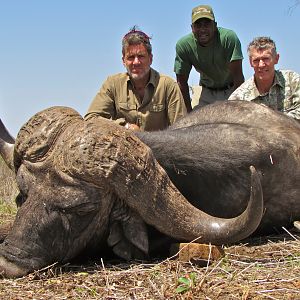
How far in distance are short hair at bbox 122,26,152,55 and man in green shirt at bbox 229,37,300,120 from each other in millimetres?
1163

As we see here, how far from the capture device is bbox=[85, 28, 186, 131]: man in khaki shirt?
764 centimetres

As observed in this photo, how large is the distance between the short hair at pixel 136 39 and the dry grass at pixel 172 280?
3.61 m

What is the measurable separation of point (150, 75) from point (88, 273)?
158 inches

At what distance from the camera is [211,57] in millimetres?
9086

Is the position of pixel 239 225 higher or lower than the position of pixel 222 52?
lower

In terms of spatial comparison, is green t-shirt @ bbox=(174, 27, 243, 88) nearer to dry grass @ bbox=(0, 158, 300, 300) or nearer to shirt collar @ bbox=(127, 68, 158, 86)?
shirt collar @ bbox=(127, 68, 158, 86)

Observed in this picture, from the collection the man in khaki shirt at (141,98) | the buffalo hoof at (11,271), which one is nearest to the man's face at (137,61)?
the man in khaki shirt at (141,98)

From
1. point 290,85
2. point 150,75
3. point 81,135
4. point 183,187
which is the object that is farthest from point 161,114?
point 81,135

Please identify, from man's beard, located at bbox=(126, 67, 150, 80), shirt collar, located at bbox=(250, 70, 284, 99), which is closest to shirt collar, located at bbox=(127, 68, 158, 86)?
man's beard, located at bbox=(126, 67, 150, 80)

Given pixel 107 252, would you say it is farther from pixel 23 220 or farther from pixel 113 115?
pixel 113 115

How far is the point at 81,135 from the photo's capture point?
3994 millimetres

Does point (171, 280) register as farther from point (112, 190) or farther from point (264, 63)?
point (264, 63)

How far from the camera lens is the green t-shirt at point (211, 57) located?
900 cm

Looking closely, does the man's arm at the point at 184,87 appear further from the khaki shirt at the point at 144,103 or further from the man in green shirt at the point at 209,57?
A: the khaki shirt at the point at 144,103
